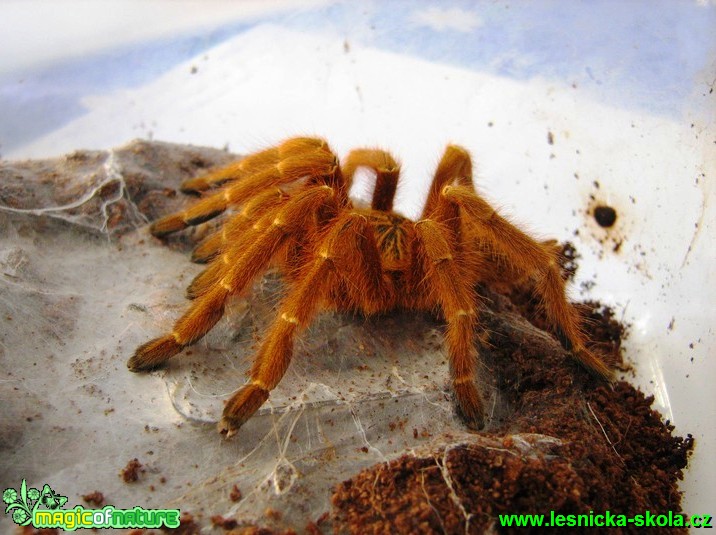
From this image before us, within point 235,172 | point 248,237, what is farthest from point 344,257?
point 235,172

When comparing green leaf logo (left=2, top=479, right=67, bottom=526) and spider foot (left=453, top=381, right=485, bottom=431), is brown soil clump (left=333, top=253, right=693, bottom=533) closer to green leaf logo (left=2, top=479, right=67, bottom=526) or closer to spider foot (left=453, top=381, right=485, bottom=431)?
spider foot (left=453, top=381, right=485, bottom=431)

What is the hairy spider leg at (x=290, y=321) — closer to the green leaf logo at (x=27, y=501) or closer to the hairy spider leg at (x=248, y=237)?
the hairy spider leg at (x=248, y=237)

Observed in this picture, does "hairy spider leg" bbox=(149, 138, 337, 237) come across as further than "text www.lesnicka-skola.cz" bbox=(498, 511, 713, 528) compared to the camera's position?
Yes

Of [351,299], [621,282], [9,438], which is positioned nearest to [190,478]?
[9,438]

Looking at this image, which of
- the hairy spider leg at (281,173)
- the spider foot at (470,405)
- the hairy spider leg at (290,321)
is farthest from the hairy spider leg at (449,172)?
the spider foot at (470,405)

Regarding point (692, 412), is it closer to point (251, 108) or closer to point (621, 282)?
point (621, 282)

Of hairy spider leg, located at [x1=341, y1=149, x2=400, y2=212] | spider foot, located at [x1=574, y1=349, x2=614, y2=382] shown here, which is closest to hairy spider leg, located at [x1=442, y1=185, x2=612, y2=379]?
spider foot, located at [x1=574, y1=349, x2=614, y2=382]

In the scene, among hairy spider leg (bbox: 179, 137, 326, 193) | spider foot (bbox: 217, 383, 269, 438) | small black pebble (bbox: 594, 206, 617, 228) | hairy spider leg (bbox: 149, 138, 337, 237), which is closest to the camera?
spider foot (bbox: 217, 383, 269, 438)
